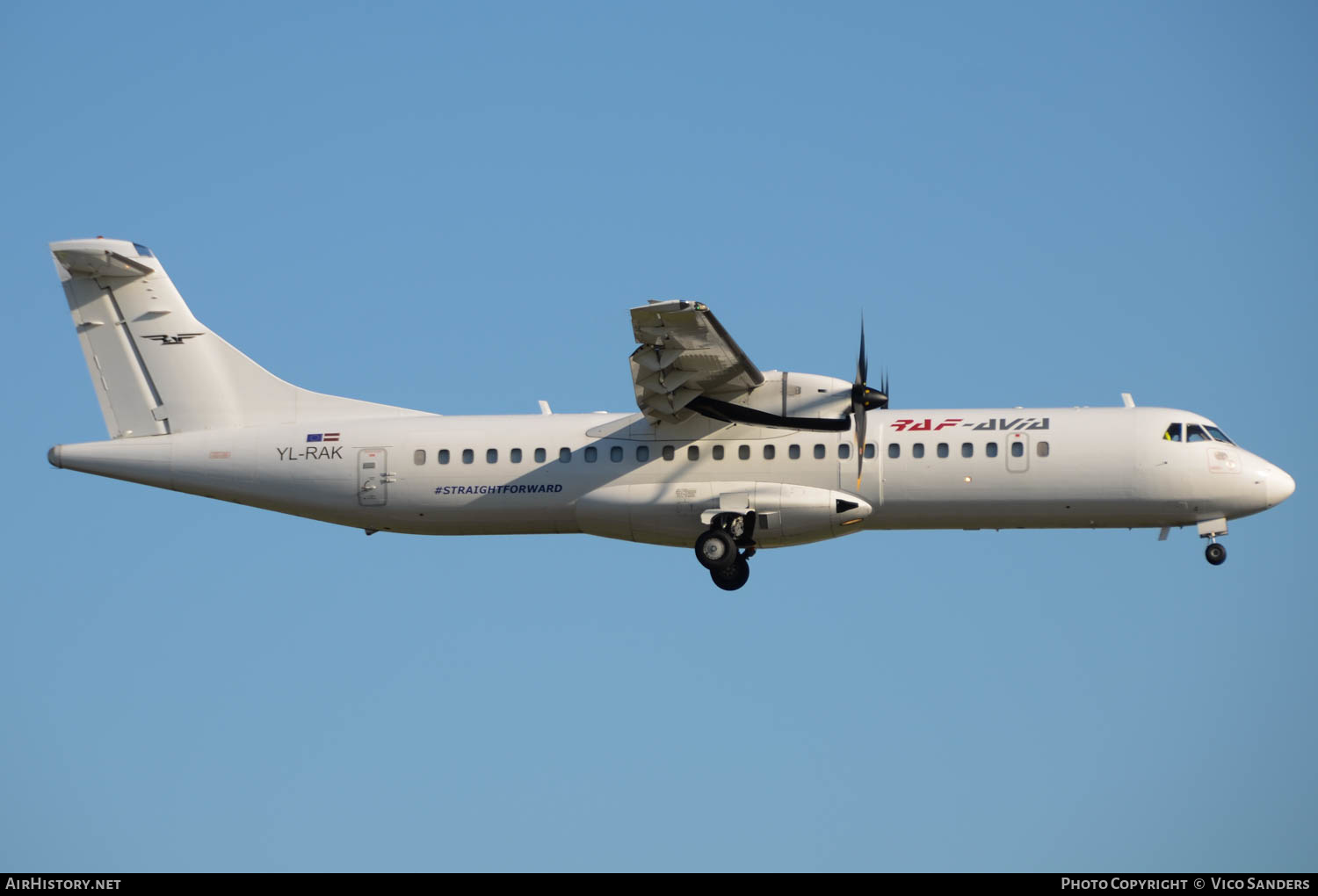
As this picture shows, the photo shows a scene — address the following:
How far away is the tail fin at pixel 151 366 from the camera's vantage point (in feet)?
92.6

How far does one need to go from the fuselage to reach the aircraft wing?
0.66m

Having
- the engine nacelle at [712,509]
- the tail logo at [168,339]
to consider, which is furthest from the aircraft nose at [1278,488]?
the tail logo at [168,339]

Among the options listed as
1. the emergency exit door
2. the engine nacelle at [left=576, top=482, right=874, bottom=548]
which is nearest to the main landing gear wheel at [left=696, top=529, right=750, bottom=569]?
the engine nacelle at [left=576, top=482, right=874, bottom=548]

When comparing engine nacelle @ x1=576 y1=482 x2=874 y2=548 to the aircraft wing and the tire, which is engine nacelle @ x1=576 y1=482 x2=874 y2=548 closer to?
Answer: the tire

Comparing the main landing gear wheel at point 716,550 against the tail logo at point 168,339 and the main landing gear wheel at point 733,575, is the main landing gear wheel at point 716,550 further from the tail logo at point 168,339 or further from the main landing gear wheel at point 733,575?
the tail logo at point 168,339

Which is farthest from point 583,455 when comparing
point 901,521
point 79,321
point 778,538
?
point 79,321

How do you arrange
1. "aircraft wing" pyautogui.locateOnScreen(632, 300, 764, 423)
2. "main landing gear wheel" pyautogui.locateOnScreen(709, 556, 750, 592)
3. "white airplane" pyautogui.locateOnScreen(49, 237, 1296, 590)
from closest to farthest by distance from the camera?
1. "aircraft wing" pyautogui.locateOnScreen(632, 300, 764, 423)
2. "white airplane" pyautogui.locateOnScreen(49, 237, 1296, 590)
3. "main landing gear wheel" pyautogui.locateOnScreen(709, 556, 750, 592)

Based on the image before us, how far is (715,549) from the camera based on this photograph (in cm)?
2608

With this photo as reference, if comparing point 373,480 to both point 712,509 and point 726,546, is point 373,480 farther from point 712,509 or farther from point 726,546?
point 726,546

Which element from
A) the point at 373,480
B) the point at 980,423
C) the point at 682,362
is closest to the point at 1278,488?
the point at 980,423

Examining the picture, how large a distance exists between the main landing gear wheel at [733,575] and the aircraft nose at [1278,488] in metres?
8.49

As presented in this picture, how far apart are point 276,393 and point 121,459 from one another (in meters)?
2.88

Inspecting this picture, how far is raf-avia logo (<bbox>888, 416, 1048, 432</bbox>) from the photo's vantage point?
84.9 feet

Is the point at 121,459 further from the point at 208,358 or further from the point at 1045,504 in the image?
the point at 1045,504
